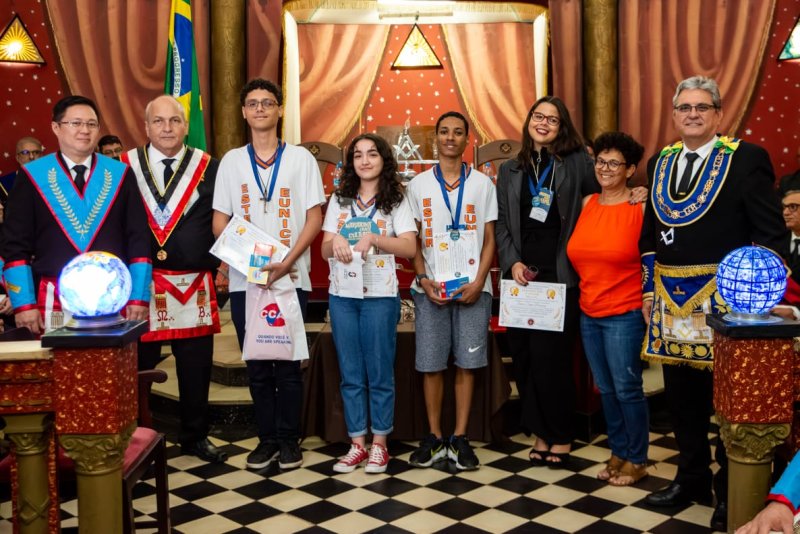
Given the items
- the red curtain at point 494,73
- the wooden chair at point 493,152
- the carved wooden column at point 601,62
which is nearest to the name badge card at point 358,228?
the wooden chair at point 493,152

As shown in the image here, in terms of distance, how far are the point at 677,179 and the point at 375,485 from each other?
182cm

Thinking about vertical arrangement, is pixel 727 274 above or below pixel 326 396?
above

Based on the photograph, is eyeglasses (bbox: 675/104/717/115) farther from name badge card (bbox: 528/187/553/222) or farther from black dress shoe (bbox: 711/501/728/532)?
black dress shoe (bbox: 711/501/728/532)

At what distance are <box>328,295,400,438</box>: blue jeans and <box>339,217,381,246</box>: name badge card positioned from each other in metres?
0.28

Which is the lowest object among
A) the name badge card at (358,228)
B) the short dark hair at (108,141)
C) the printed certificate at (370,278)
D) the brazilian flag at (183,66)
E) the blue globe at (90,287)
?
the printed certificate at (370,278)

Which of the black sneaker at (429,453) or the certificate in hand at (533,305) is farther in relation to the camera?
the black sneaker at (429,453)

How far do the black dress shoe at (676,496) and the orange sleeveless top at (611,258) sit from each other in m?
0.74

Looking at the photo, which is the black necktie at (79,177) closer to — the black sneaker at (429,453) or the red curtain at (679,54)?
the black sneaker at (429,453)

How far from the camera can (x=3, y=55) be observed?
6.62 m

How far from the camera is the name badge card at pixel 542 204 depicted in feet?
13.1

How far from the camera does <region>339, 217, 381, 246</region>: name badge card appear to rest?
4016 millimetres

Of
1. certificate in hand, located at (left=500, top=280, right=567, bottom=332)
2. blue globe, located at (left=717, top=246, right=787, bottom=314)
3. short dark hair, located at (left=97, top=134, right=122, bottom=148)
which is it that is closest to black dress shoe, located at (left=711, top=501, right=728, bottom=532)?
certificate in hand, located at (left=500, top=280, right=567, bottom=332)

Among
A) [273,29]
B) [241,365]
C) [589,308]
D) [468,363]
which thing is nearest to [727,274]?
[589,308]

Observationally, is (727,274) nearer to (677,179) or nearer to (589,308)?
(677,179)
